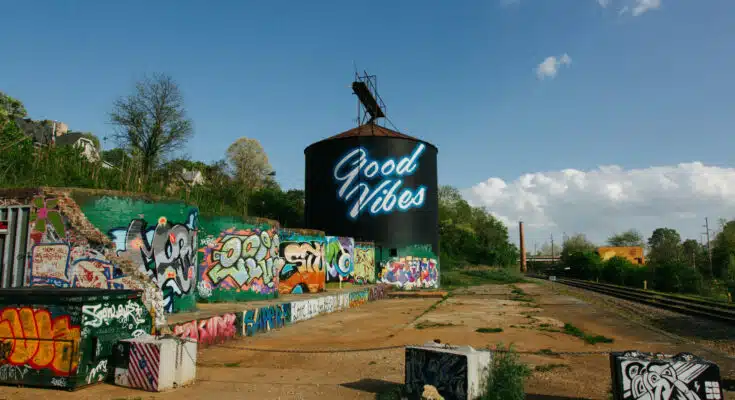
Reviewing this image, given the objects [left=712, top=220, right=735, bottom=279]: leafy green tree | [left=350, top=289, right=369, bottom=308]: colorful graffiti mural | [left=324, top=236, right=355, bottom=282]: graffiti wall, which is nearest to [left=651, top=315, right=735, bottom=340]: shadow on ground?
[left=350, top=289, right=369, bottom=308]: colorful graffiti mural

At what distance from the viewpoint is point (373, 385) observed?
25.3ft

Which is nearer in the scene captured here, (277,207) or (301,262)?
(301,262)

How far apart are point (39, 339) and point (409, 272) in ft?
89.6

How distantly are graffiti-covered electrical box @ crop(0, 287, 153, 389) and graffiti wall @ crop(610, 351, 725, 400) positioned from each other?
305 inches

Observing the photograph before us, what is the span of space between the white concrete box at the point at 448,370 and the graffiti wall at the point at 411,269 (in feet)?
83.3

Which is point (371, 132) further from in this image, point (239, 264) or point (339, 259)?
point (239, 264)

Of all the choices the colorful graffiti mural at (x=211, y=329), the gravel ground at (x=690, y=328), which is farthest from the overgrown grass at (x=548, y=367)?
the colorful graffiti mural at (x=211, y=329)

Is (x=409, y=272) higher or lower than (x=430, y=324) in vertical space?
higher

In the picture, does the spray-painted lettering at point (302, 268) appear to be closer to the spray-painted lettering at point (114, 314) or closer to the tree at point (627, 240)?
the spray-painted lettering at point (114, 314)

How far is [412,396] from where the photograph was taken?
664 centimetres

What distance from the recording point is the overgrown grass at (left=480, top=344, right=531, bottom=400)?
635 centimetres

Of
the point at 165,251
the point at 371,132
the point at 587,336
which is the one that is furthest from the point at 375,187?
the point at 165,251

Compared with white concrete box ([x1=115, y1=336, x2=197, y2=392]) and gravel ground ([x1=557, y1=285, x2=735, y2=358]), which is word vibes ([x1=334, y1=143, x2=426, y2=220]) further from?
white concrete box ([x1=115, y1=336, x2=197, y2=392])

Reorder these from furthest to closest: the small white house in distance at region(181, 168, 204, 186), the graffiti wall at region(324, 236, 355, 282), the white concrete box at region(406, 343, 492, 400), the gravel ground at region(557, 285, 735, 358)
→ the graffiti wall at region(324, 236, 355, 282) → the small white house in distance at region(181, 168, 204, 186) → the gravel ground at region(557, 285, 735, 358) → the white concrete box at region(406, 343, 492, 400)
